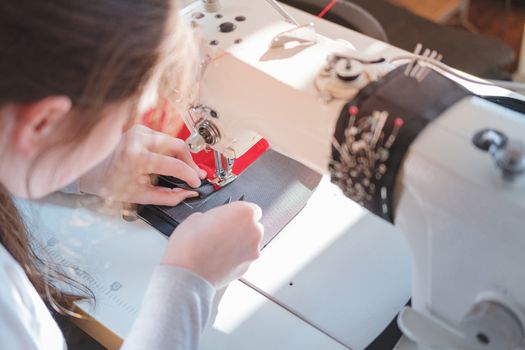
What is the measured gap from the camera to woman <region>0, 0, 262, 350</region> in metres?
0.48

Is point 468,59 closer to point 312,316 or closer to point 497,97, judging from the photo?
point 497,97

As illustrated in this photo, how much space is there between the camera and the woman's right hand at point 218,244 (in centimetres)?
75

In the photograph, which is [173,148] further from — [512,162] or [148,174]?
[512,162]

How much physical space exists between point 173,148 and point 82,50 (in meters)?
0.47

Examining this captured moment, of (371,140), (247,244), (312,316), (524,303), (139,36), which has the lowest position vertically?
(312,316)

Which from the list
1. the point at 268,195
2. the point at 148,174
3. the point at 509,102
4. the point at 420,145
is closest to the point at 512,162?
the point at 420,145

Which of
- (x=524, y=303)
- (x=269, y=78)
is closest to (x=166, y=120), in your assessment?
(x=269, y=78)

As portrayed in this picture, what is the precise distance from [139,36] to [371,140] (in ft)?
0.79

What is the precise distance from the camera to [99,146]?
1.97ft

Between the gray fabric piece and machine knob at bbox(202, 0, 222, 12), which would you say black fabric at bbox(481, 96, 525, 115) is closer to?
the gray fabric piece

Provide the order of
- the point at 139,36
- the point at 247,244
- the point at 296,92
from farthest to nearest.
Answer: the point at 247,244
the point at 296,92
the point at 139,36

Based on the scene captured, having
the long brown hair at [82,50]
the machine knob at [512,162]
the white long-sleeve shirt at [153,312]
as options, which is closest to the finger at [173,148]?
the white long-sleeve shirt at [153,312]

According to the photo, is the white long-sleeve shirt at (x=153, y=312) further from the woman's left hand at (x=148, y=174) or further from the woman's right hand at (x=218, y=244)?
the woman's left hand at (x=148, y=174)

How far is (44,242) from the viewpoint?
0.93 meters
